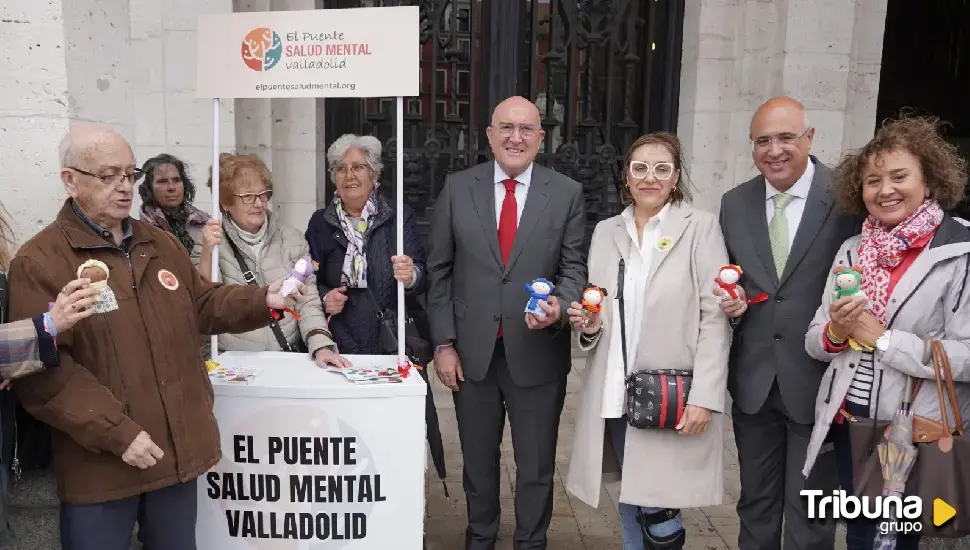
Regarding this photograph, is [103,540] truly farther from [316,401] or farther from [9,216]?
[9,216]

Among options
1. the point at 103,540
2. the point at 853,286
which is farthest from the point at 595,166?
the point at 103,540

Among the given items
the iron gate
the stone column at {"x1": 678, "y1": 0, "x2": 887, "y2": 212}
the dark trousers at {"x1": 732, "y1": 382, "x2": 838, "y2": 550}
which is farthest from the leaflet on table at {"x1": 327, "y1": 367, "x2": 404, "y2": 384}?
the stone column at {"x1": 678, "y1": 0, "x2": 887, "y2": 212}

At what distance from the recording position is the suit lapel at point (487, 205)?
3.35 metres

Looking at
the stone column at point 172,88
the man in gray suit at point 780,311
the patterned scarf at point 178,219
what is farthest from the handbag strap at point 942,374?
the stone column at point 172,88

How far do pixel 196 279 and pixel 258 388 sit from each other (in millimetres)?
502

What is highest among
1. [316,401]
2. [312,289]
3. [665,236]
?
[665,236]

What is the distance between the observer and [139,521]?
2.47 metres

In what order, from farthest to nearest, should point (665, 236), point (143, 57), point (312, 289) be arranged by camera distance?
1. point (143, 57)
2. point (312, 289)
3. point (665, 236)

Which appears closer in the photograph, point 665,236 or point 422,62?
point 665,236

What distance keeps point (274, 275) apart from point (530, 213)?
3.89 ft

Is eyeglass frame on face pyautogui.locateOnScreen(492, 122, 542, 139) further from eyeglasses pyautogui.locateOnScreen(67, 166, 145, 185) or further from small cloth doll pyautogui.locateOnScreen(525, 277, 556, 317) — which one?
eyeglasses pyautogui.locateOnScreen(67, 166, 145, 185)

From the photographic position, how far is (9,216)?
2.93 meters

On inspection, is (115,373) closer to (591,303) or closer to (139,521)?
(139,521)

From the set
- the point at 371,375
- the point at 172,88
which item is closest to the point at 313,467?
the point at 371,375
